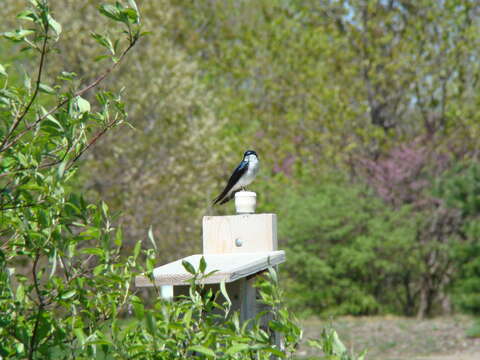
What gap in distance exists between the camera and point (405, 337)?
11289 mm

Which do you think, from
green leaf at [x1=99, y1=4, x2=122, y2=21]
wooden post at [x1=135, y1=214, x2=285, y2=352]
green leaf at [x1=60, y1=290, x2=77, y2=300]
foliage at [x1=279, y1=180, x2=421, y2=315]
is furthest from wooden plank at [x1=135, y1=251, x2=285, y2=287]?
foliage at [x1=279, y1=180, x2=421, y2=315]

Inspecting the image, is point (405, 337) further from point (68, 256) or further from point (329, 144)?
point (68, 256)

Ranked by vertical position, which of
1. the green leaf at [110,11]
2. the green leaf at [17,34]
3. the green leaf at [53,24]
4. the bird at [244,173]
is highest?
the green leaf at [110,11]

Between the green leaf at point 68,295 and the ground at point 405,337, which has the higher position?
the green leaf at point 68,295

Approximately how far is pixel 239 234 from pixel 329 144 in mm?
13081

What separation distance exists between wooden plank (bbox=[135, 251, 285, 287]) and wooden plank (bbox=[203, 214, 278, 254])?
0.24 ft

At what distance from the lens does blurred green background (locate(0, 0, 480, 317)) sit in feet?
43.6

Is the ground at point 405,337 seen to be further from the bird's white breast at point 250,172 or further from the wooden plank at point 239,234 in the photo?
the wooden plank at point 239,234

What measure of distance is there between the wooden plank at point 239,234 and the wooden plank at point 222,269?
0.07 m

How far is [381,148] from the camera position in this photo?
16219mm

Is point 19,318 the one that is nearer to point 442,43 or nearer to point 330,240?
point 330,240

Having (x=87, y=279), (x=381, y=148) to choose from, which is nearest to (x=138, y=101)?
(x=381, y=148)

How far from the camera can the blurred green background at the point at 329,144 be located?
1330 centimetres

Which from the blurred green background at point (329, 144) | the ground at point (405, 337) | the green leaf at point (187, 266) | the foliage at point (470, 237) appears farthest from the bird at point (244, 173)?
the foliage at point (470, 237)
